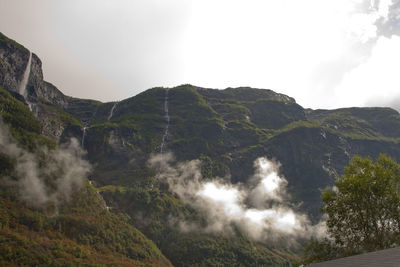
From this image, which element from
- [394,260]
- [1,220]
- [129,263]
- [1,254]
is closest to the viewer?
[394,260]

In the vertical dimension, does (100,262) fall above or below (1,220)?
below

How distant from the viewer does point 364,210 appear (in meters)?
60.0

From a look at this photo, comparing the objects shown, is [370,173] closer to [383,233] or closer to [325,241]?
[383,233]

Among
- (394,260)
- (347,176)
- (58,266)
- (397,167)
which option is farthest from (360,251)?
(58,266)

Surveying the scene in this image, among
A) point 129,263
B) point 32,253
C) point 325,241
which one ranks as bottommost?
point 129,263

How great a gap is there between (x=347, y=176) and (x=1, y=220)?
658ft

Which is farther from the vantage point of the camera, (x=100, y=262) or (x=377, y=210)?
(x=100, y=262)

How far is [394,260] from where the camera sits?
3025cm

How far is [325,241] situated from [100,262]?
528 feet

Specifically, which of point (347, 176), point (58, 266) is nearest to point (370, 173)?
point (347, 176)

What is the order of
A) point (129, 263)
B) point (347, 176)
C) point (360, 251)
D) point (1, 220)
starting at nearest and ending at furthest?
point (360, 251) < point (347, 176) < point (1, 220) < point (129, 263)

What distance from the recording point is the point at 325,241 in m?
61.8

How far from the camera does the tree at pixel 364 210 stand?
5747cm

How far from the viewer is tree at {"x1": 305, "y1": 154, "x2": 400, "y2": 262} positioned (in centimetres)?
5747
